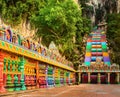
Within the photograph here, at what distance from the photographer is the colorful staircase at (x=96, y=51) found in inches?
2800

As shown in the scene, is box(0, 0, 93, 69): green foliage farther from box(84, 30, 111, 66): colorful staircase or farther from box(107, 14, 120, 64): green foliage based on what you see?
box(107, 14, 120, 64): green foliage

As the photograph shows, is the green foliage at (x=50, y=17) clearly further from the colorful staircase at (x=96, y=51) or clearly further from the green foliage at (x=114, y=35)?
the green foliage at (x=114, y=35)

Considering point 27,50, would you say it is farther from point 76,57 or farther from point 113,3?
point 113,3

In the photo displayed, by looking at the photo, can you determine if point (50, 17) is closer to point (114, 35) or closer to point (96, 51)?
point (96, 51)

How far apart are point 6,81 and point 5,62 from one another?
1.00 m

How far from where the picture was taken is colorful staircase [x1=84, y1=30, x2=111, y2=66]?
71125 mm

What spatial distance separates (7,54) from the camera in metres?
18.8

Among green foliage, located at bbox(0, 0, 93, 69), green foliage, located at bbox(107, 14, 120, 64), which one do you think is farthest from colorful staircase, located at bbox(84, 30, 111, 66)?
green foliage, located at bbox(0, 0, 93, 69)

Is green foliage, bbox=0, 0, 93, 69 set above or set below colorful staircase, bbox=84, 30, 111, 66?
above

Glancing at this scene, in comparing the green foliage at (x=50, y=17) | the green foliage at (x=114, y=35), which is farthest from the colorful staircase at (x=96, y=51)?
the green foliage at (x=50, y=17)

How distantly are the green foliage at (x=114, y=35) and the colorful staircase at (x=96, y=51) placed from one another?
149 cm

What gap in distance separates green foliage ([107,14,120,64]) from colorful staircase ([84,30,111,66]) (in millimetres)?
1486

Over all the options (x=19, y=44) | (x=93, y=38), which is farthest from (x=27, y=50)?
(x=93, y=38)

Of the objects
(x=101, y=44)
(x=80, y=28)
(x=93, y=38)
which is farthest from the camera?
(x=93, y=38)
